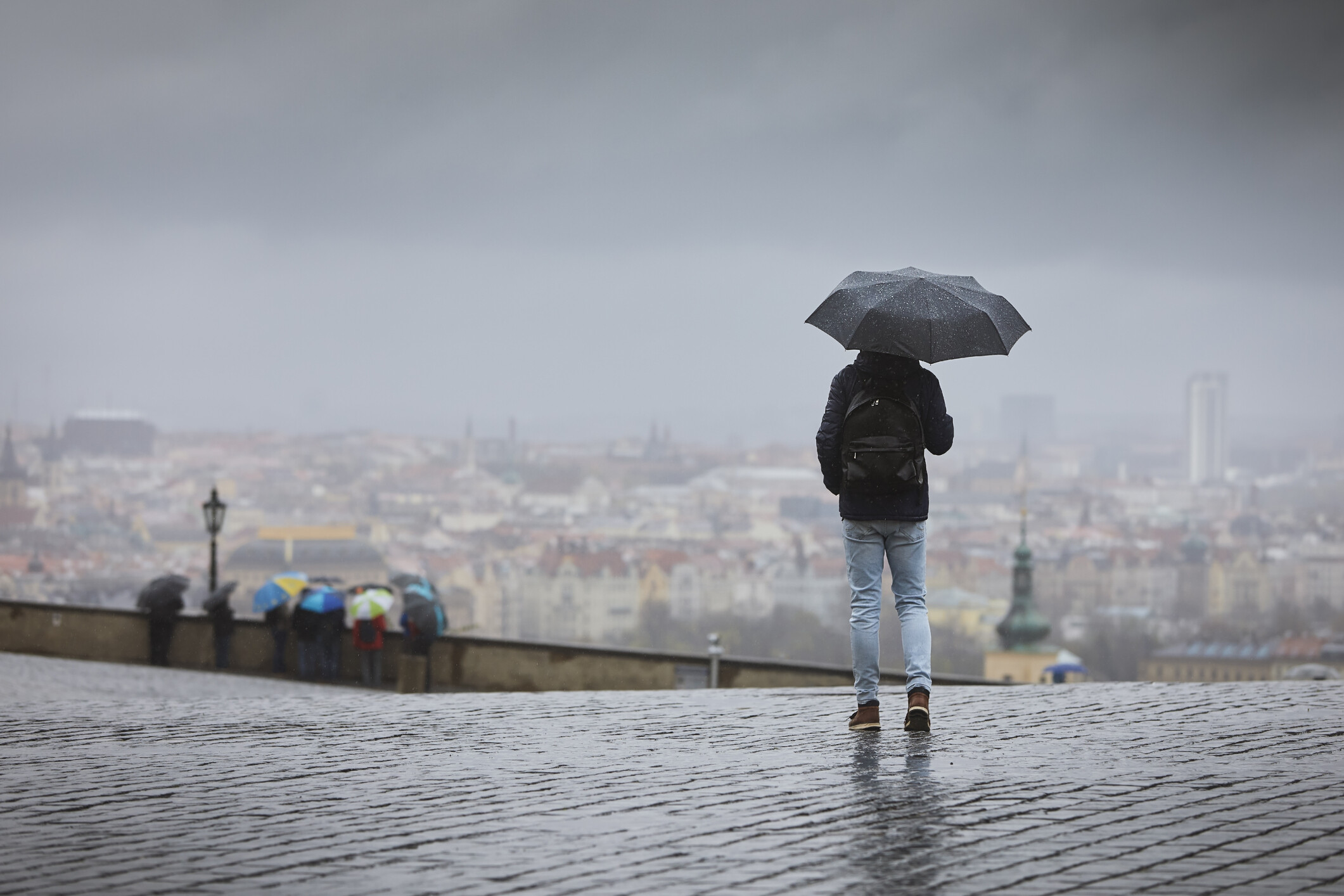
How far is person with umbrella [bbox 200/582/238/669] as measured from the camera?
61.6ft

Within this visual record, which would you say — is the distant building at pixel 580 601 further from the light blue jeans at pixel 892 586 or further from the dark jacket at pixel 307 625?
the light blue jeans at pixel 892 586

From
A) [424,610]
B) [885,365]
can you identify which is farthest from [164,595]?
[885,365]

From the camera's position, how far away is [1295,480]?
130625mm

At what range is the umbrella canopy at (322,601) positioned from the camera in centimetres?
1764

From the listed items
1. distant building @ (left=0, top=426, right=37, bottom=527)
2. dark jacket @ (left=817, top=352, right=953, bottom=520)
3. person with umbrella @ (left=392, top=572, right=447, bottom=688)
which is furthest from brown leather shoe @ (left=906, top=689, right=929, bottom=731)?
distant building @ (left=0, top=426, right=37, bottom=527)

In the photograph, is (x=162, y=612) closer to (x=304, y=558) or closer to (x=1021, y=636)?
(x=1021, y=636)

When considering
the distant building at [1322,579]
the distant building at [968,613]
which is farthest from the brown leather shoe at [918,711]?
the distant building at [1322,579]

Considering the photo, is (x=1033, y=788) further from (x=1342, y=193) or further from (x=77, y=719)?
(x=1342, y=193)

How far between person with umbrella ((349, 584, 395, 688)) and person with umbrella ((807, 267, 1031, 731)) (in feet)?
37.7

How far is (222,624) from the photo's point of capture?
18.8 metres

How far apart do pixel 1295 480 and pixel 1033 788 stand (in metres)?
135

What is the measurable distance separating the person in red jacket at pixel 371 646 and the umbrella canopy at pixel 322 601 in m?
0.62

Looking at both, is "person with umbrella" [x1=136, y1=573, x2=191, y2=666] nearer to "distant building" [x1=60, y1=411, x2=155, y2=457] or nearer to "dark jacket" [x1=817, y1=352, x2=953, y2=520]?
"dark jacket" [x1=817, y1=352, x2=953, y2=520]

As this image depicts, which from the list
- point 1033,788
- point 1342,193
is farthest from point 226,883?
point 1342,193
